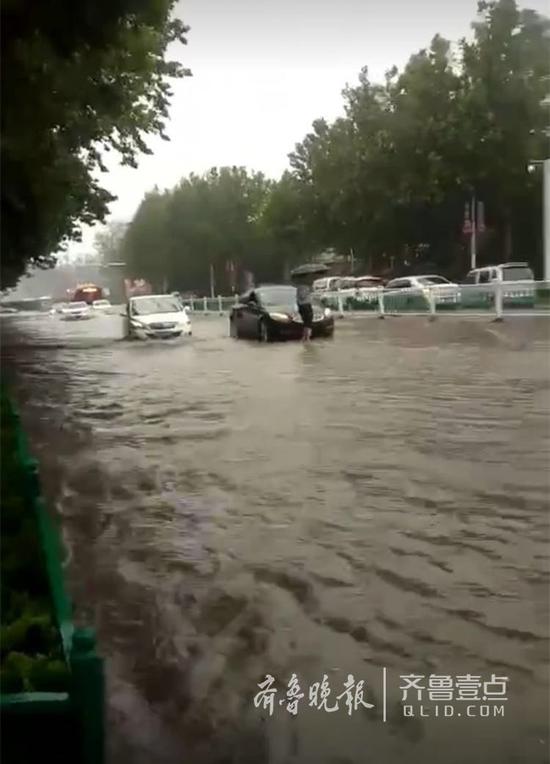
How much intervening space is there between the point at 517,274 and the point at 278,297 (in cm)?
494

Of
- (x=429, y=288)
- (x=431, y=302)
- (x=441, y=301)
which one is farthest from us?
(x=431, y=302)

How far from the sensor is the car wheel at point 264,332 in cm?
1659

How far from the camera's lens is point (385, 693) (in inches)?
102

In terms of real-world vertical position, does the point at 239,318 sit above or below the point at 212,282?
below

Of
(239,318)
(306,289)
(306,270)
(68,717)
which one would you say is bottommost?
(239,318)

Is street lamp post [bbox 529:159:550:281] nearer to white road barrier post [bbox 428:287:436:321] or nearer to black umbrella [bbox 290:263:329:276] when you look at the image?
black umbrella [bbox 290:263:329:276]

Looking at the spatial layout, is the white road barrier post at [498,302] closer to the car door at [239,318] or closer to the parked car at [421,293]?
the parked car at [421,293]

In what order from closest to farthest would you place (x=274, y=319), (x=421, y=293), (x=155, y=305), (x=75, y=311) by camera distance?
(x=274, y=319)
(x=155, y=305)
(x=421, y=293)
(x=75, y=311)

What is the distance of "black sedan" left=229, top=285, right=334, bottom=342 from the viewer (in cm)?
1606

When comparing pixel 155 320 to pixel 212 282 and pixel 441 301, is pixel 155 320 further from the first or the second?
pixel 212 282

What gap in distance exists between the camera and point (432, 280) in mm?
18000

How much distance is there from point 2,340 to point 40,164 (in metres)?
11.5

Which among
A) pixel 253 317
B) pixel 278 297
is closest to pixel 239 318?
pixel 253 317

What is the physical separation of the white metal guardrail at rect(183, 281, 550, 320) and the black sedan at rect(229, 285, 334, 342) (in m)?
0.33
